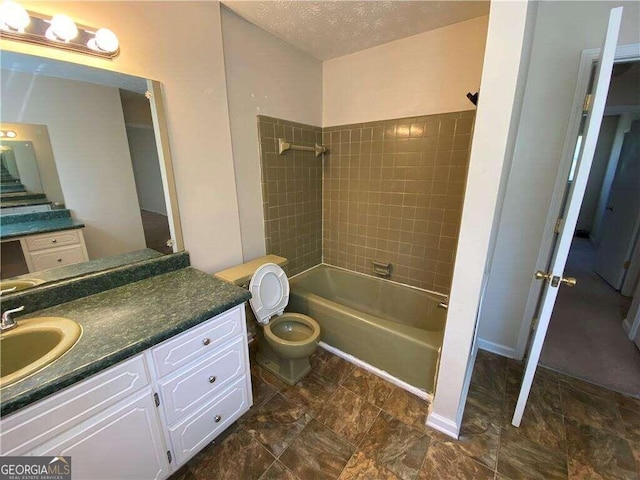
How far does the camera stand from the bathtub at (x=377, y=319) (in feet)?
5.47

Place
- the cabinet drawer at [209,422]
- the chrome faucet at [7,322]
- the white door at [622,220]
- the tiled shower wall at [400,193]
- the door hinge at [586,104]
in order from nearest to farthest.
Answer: the chrome faucet at [7,322]
the cabinet drawer at [209,422]
the door hinge at [586,104]
the tiled shower wall at [400,193]
the white door at [622,220]

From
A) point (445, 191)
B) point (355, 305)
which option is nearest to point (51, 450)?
point (355, 305)

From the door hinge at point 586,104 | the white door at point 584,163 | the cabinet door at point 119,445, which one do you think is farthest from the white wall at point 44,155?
the door hinge at point 586,104

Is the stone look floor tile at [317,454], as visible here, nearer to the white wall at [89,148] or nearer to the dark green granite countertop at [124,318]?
the dark green granite countertop at [124,318]

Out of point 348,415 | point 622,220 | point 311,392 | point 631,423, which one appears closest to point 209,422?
point 311,392

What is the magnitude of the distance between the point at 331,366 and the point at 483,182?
160 centimetres

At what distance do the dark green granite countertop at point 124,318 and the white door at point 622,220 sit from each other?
13.5 ft

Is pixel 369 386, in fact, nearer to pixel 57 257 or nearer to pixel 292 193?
pixel 292 193

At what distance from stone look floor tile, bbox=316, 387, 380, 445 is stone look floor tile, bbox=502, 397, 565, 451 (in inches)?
30.4

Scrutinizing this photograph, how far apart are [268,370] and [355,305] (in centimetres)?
109

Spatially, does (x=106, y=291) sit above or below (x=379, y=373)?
above

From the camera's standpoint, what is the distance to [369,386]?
5.78 ft

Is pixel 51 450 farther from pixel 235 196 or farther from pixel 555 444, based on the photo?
pixel 555 444

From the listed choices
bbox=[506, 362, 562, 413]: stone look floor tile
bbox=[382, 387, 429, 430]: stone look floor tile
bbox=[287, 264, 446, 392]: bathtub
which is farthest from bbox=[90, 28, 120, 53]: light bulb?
bbox=[506, 362, 562, 413]: stone look floor tile
